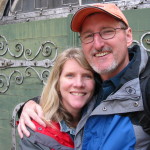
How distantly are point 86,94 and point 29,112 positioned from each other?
1.47ft

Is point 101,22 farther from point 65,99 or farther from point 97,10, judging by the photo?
point 65,99

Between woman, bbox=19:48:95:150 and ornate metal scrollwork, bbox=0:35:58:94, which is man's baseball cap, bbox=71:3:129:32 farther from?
ornate metal scrollwork, bbox=0:35:58:94

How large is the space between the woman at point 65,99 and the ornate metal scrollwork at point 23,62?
1284mm

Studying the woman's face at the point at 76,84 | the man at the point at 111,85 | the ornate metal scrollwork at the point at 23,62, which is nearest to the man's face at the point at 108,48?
the man at the point at 111,85

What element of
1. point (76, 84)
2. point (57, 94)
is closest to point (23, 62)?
point (57, 94)

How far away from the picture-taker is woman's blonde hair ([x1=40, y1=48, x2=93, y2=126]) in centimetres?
182

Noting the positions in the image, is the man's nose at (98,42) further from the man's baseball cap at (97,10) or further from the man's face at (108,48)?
the man's baseball cap at (97,10)

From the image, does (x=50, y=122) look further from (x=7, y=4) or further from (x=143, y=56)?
(x=7, y=4)

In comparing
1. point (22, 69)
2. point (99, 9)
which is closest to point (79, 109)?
point (99, 9)

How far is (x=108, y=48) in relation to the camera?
1.61 m

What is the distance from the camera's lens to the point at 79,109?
1.89 metres

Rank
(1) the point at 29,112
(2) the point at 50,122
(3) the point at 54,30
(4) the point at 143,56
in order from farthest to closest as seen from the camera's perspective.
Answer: (3) the point at 54,30
(1) the point at 29,112
(2) the point at 50,122
(4) the point at 143,56

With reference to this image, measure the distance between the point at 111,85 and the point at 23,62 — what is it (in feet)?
6.92

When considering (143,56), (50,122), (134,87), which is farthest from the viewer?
(50,122)
